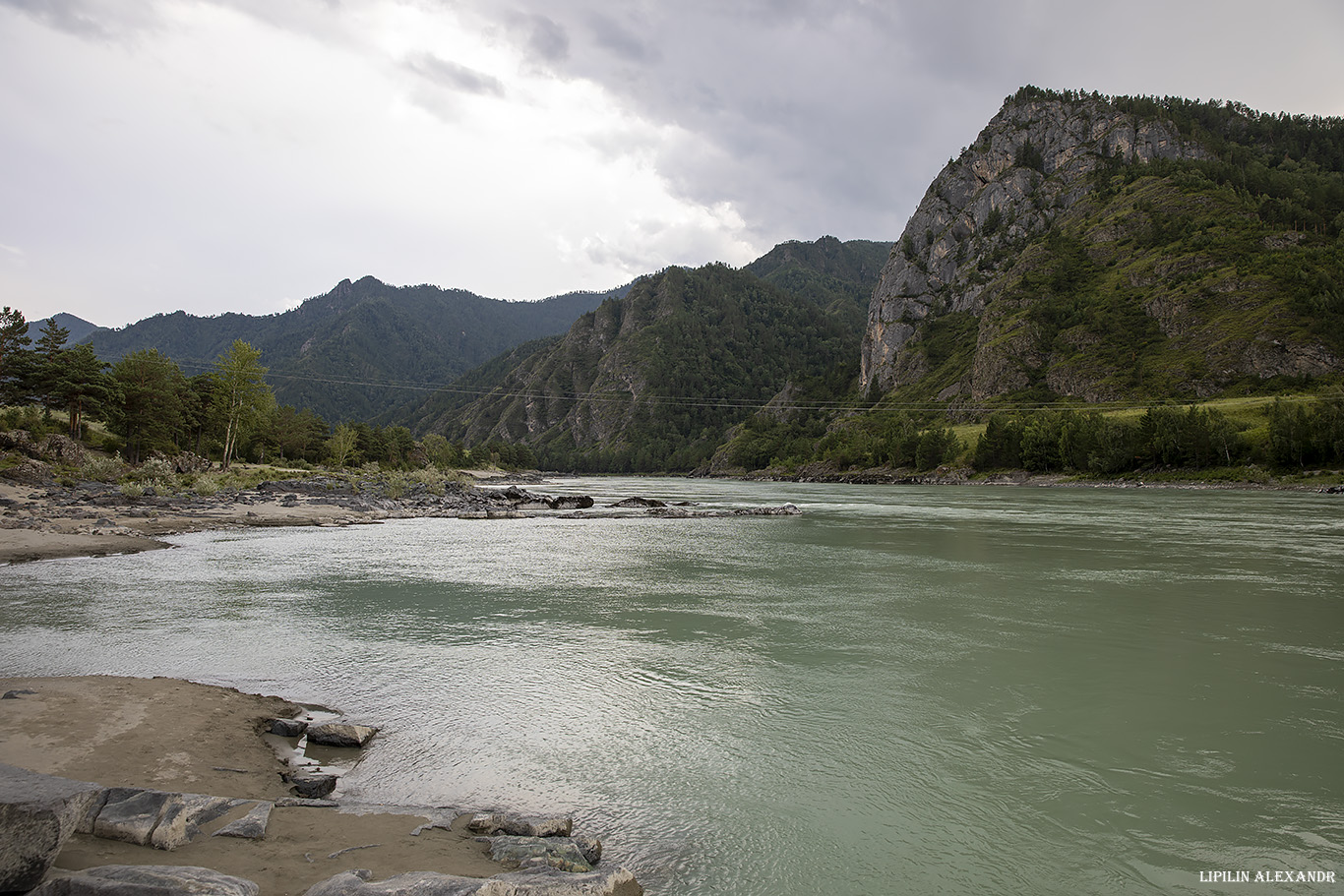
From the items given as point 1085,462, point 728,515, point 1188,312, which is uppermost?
point 1188,312

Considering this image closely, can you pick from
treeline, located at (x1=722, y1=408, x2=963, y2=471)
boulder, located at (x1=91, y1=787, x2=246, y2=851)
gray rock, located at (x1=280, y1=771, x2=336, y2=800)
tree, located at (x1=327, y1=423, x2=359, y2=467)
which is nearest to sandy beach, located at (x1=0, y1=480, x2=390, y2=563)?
gray rock, located at (x1=280, y1=771, x2=336, y2=800)

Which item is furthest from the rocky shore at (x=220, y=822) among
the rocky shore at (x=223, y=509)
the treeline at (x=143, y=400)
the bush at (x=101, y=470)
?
the treeline at (x=143, y=400)

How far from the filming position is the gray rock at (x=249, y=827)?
4812 mm

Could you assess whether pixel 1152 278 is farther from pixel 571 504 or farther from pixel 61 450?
pixel 61 450

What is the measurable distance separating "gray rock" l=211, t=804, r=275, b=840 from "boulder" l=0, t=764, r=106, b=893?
1035 millimetres

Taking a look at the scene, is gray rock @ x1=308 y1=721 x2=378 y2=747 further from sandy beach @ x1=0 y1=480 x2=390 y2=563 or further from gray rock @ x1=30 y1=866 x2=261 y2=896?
sandy beach @ x1=0 y1=480 x2=390 y2=563

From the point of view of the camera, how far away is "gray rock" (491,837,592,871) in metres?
4.80

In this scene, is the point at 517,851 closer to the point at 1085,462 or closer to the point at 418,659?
the point at 418,659

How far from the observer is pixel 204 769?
6484 millimetres

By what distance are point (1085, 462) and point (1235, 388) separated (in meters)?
39.8

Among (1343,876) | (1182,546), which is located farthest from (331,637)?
(1182,546)

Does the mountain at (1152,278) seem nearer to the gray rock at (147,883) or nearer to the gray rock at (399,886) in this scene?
the gray rock at (399,886)

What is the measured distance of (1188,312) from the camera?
11988 centimetres

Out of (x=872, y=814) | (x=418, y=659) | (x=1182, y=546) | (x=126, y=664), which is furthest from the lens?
(x=1182, y=546)
